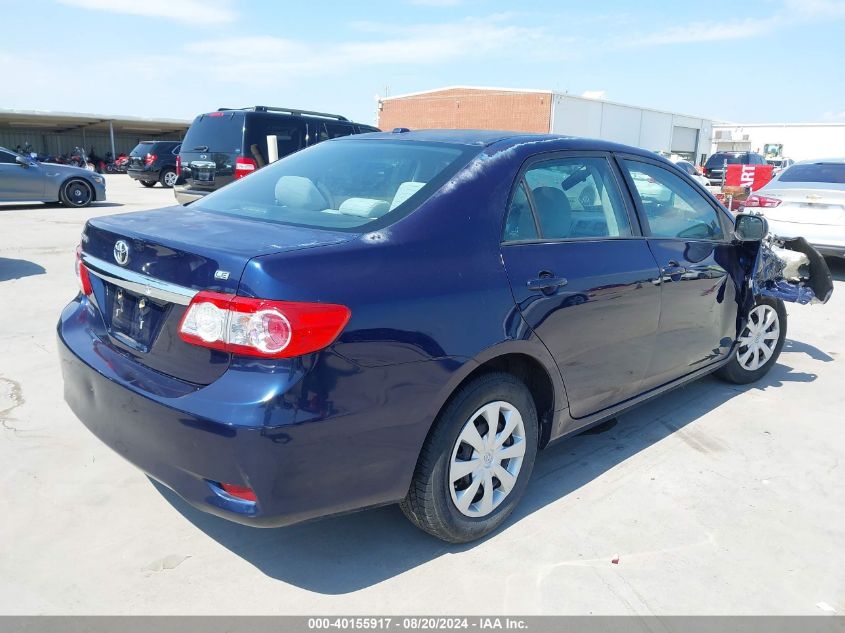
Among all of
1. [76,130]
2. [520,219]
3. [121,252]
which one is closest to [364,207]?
[520,219]

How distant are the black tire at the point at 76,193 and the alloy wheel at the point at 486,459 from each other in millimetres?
15188

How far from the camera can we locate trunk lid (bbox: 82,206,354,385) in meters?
2.25

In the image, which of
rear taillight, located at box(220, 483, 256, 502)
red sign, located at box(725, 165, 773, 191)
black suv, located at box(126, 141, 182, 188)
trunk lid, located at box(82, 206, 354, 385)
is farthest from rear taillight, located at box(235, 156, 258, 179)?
black suv, located at box(126, 141, 182, 188)

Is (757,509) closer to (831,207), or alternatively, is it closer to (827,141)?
(831,207)

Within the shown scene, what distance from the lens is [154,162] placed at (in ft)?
75.0

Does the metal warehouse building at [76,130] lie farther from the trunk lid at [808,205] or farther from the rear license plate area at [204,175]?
the trunk lid at [808,205]

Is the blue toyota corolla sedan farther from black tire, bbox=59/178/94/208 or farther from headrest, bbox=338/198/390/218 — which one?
black tire, bbox=59/178/94/208

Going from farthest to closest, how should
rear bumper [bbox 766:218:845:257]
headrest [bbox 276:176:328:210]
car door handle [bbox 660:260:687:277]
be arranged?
rear bumper [bbox 766:218:845:257] → car door handle [bbox 660:260:687:277] → headrest [bbox 276:176:328:210]

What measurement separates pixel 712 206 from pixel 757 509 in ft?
6.45

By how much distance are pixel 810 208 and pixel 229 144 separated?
8.23 m

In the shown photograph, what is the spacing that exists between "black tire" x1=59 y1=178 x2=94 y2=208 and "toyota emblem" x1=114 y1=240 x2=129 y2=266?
47.4 ft

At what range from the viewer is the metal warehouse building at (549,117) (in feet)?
126

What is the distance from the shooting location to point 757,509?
10.7 ft
